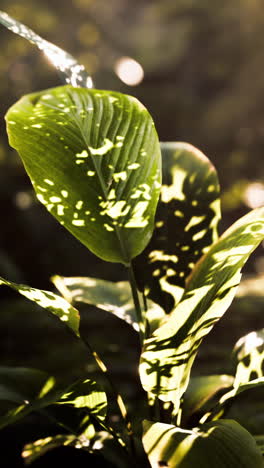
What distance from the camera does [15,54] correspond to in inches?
191

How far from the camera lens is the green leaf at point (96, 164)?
2.49ft

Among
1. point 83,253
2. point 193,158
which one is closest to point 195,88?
point 83,253

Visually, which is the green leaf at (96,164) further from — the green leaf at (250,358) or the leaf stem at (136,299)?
the green leaf at (250,358)

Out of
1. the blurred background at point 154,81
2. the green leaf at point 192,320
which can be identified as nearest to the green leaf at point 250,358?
the green leaf at point 192,320

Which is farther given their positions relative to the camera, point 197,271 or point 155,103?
point 155,103

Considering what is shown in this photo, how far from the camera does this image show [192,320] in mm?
716

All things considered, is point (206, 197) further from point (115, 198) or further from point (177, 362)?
point (177, 362)

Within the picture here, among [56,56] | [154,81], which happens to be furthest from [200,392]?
[154,81]

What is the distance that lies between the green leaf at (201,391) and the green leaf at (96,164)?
383 millimetres

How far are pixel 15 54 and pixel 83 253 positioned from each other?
247 cm

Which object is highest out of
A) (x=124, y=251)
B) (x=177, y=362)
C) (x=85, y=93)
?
(x=85, y=93)

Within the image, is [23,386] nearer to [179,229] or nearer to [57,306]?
[57,306]

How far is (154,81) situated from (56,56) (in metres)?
4.97

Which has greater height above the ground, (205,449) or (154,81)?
(205,449)
